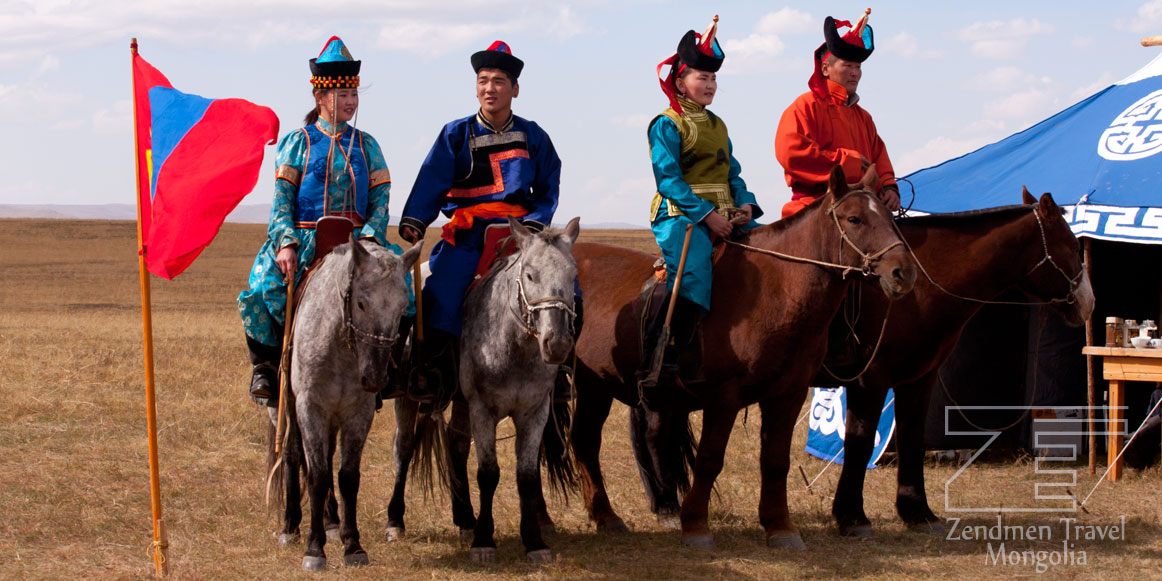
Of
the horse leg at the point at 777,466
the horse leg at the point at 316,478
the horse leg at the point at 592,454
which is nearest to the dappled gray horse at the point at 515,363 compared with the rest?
the horse leg at the point at 316,478

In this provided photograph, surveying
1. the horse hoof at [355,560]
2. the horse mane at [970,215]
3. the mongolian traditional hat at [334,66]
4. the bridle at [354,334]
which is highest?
the mongolian traditional hat at [334,66]

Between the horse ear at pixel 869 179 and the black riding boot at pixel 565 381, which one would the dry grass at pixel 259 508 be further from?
the horse ear at pixel 869 179

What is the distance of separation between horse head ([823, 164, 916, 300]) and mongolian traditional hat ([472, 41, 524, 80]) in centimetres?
178

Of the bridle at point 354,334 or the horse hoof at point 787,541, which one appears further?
the horse hoof at point 787,541

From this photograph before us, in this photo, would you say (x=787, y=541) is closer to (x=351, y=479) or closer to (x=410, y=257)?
(x=351, y=479)

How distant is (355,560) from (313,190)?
75.3 inches

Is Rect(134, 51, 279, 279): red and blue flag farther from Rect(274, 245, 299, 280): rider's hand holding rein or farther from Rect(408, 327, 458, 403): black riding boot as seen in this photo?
Rect(408, 327, 458, 403): black riding boot

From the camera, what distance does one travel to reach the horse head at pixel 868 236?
18.4ft

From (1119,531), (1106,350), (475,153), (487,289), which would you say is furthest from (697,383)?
(1106,350)

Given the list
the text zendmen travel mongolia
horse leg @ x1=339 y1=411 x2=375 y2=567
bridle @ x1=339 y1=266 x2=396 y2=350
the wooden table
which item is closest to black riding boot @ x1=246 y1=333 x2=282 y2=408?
horse leg @ x1=339 y1=411 x2=375 y2=567

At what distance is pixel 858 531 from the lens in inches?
256

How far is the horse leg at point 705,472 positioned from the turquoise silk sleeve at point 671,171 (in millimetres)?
1072

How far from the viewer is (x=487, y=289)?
5.78 m

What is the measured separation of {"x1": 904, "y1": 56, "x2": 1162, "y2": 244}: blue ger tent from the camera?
26.2 feet
